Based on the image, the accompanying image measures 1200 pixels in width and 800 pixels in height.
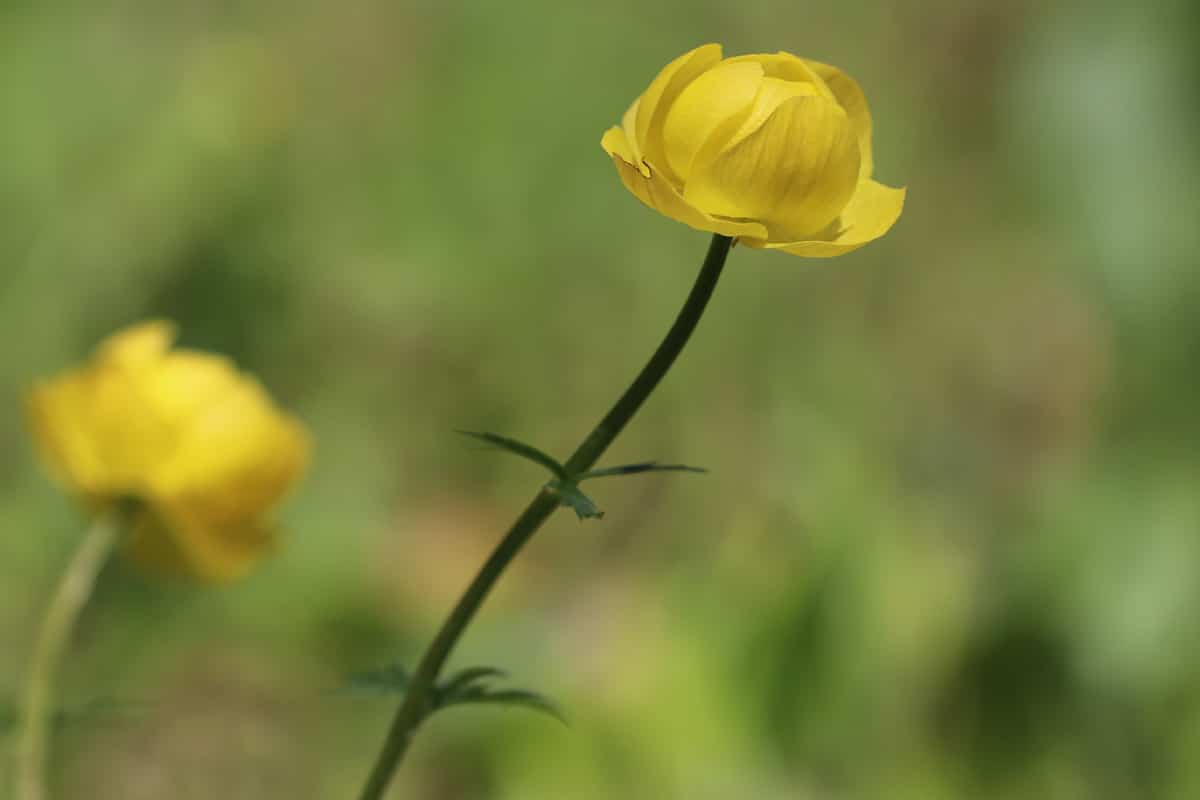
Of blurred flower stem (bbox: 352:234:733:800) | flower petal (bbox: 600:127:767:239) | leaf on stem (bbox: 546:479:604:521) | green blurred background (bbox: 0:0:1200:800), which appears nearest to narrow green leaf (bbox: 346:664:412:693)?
blurred flower stem (bbox: 352:234:733:800)

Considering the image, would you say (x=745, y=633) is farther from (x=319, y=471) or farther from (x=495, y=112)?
(x=495, y=112)

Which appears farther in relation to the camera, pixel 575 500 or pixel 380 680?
pixel 380 680

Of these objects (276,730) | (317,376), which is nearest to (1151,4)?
(317,376)

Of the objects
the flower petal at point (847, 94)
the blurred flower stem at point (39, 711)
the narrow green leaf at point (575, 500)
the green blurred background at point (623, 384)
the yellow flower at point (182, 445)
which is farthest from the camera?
the green blurred background at point (623, 384)

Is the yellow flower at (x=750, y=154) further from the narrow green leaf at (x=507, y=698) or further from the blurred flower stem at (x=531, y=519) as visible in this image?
the narrow green leaf at (x=507, y=698)

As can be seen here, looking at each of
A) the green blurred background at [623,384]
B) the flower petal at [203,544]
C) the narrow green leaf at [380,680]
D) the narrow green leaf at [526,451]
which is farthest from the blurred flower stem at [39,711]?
the green blurred background at [623,384]

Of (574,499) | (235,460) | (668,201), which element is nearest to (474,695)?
(574,499)

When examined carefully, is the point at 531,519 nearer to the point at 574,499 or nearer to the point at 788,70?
the point at 574,499
